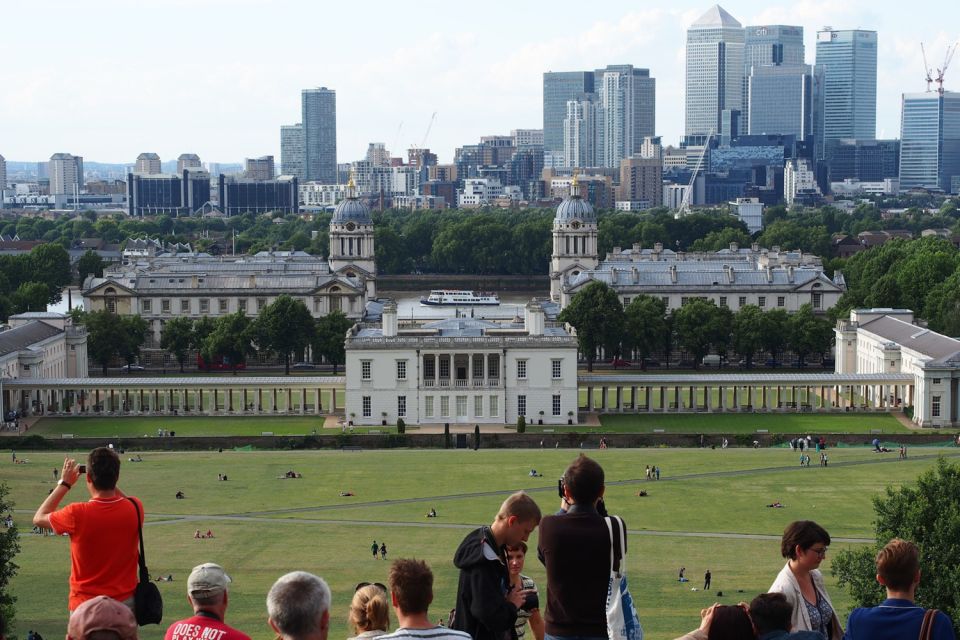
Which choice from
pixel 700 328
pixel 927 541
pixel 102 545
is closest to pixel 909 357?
pixel 700 328

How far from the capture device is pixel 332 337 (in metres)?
93.7

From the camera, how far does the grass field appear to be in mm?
41875

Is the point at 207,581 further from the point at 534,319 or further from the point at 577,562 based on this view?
the point at 534,319

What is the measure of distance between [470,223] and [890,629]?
523ft

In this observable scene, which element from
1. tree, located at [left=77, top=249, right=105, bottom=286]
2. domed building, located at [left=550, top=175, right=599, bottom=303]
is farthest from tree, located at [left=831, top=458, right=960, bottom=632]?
tree, located at [left=77, top=249, right=105, bottom=286]

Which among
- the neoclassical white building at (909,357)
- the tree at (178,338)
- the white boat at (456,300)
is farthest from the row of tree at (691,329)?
the white boat at (456,300)

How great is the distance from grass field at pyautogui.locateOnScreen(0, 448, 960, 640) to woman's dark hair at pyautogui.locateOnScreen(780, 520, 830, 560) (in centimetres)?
2132

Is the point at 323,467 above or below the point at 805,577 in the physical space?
below

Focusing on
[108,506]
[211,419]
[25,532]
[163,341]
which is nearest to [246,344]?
[163,341]

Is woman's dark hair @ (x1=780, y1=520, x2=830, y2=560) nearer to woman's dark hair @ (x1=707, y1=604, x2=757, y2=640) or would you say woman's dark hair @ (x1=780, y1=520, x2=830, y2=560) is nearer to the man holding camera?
the man holding camera

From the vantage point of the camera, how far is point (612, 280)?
373 feet

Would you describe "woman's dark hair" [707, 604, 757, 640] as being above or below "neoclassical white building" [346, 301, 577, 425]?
above

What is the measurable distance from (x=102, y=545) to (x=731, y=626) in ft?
20.7

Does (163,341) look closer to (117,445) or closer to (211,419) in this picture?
(211,419)
